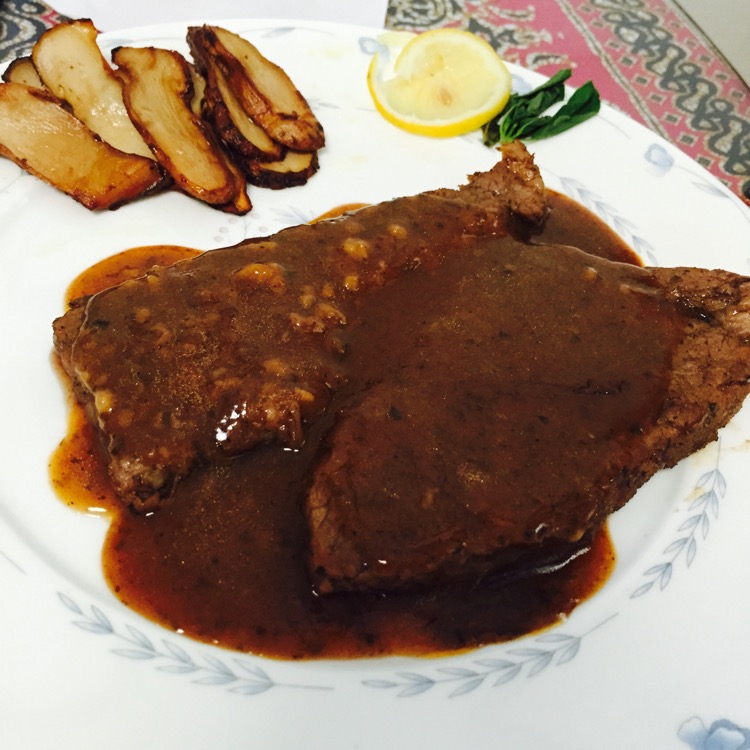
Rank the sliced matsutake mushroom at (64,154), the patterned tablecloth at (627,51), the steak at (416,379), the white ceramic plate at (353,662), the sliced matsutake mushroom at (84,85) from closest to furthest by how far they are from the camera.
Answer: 1. the white ceramic plate at (353,662)
2. the steak at (416,379)
3. the sliced matsutake mushroom at (64,154)
4. the sliced matsutake mushroom at (84,85)
5. the patterned tablecloth at (627,51)

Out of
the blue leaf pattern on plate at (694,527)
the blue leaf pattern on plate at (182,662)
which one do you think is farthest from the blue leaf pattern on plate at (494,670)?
the blue leaf pattern on plate at (694,527)

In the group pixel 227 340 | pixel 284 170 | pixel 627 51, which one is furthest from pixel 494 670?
pixel 627 51

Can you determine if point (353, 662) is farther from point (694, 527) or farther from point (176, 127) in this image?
point (176, 127)

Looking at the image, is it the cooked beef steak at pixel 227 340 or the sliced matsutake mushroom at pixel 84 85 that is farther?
the sliced matsutake mushroom at pixel 84 85

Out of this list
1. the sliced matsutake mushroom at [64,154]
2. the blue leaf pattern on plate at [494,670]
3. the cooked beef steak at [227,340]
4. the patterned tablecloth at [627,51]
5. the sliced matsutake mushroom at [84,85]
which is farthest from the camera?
the patterned tablecloth at [627,51]

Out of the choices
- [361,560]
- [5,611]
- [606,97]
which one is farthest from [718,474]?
[606,97]

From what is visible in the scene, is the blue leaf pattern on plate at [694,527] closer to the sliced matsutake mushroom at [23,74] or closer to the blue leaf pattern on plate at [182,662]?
the blue leaf pattern on plate at [182,662]
